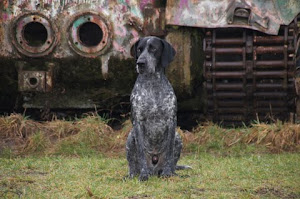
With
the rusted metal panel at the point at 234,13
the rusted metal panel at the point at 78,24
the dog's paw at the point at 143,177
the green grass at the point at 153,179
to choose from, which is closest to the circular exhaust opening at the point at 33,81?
the rusted metal panel at the point at 78,24

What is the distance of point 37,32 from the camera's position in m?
9.66

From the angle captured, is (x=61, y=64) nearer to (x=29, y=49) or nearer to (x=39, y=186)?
(x=29, y=49)

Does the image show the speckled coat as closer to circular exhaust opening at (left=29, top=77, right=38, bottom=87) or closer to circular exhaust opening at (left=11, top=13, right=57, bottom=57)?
circular exhaust opening at (left=11, top=13, right=57, bottom=57)

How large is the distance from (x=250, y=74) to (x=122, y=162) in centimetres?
240

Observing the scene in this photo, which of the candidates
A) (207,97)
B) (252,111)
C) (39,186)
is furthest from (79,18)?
(39,186)

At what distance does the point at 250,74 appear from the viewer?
902 cm

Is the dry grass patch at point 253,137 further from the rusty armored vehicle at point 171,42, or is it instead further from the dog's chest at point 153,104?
the dog's chest at point 153,104

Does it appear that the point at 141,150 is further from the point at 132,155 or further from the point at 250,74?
the point at 250,74

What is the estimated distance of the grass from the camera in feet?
18.2

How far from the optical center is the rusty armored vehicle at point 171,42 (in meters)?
8.94

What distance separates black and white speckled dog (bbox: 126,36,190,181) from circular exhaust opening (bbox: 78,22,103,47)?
3.18m

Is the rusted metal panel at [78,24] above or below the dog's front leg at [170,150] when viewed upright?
above

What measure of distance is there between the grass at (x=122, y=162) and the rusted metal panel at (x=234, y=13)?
1.52 metres


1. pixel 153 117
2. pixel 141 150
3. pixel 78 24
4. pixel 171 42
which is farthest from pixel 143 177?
pixel 78 24
